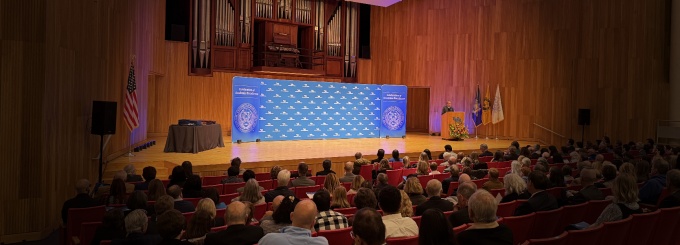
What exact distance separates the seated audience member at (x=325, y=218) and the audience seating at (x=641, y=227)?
2315 millimetres

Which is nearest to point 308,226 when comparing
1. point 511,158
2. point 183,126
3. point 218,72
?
point 511,158

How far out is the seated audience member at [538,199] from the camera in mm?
4605

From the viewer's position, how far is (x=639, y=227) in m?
4.32

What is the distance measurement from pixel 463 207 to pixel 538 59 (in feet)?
44.3

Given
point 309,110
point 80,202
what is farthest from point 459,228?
point 309,110

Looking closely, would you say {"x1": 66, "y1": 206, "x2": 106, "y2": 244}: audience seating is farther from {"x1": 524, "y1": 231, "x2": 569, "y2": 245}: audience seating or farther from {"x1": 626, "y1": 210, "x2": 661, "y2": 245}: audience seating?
{"x1": 626, "y1": 210, "x2": 661, "y2": 245}: audience seating

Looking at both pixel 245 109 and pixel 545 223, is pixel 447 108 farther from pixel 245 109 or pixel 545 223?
pixel 545 223

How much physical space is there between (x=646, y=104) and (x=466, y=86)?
542 centimetres

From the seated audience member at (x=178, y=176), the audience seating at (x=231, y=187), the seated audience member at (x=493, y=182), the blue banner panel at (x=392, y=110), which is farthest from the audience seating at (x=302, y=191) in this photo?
the blue banner panel at (x=392, y=110)

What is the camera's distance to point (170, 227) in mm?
3113

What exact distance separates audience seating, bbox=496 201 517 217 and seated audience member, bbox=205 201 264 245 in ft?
7.97

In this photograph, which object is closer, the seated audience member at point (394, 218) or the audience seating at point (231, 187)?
the seated audience member at point (394, 218)

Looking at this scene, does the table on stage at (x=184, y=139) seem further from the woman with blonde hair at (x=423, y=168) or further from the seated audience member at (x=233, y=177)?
the woman with blonde hair at (x=423, y=168)

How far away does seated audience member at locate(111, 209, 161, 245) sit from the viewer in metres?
3.38
